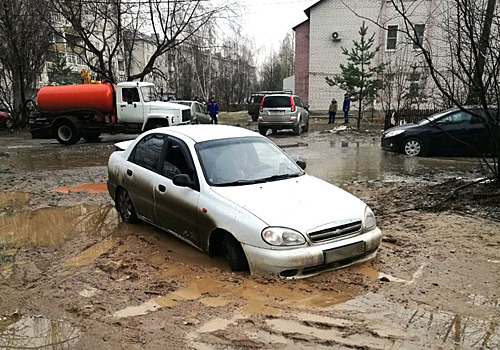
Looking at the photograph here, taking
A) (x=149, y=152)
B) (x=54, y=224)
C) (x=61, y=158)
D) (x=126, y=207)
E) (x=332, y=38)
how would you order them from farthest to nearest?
(x=332, y=38), (x=61, y=158), (x=54, y=224), (x=126, y=207), (x=149, y=152)

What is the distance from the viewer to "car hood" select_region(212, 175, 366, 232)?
4320 mm

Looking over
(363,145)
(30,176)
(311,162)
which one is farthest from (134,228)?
(363,145)

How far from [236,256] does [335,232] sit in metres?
1.01

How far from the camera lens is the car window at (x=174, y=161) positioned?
17.9 feet

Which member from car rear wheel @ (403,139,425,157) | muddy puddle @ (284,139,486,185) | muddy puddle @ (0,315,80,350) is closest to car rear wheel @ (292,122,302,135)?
muddy puddle @ (284,139,486,185)

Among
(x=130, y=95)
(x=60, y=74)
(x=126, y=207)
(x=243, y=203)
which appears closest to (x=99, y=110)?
(x=130, y=95)

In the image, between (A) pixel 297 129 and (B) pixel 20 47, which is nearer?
(A) pixel 297 129

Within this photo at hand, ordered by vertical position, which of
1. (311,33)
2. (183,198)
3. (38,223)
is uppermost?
(311,33)

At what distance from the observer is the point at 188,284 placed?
441 centimetres

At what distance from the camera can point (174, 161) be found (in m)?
5.62

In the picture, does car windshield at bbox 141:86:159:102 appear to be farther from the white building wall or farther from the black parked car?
the white building wall

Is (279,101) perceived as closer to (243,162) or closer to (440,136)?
(440,136)

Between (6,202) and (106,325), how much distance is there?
5930 millimetres

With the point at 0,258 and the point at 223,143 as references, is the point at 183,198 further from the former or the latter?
the point at 0,258
